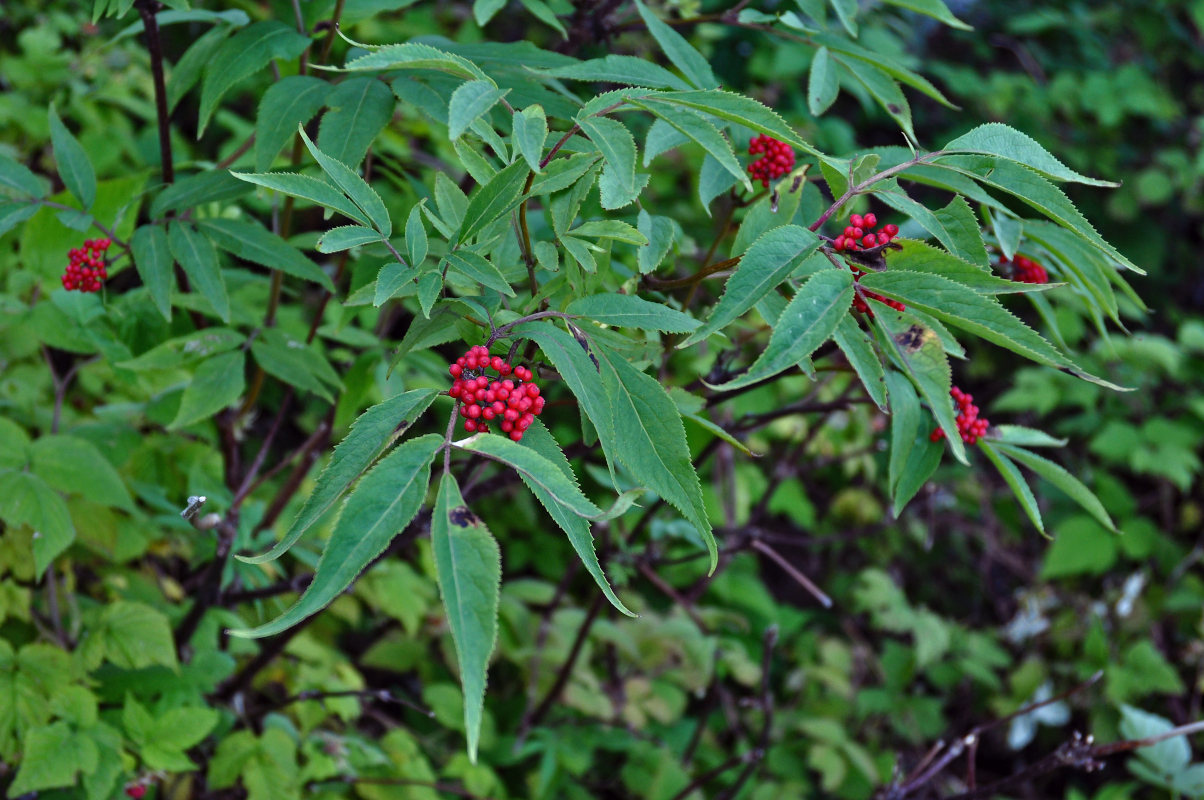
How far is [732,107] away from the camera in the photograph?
2.61 feet

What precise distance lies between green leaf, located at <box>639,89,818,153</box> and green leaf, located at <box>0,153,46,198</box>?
0.92m

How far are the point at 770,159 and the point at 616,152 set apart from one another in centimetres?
43

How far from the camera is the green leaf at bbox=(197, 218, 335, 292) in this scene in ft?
3.89

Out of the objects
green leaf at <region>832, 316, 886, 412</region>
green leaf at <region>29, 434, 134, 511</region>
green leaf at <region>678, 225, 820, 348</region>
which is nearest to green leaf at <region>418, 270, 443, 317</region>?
green leaf at <region>678, 225, 820, 348</region>

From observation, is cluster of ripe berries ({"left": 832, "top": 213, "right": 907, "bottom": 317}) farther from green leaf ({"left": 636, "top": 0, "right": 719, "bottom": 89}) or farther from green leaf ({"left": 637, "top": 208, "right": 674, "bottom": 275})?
green leaf ({"left": 636, "top": 0, "right": 719, "bottom": 89})

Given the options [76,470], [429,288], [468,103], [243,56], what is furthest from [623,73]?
[76,470]

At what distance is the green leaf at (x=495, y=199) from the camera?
792 millimetres

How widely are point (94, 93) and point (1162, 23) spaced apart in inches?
180

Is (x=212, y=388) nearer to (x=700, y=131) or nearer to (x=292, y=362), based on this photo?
(x=292, y=362)

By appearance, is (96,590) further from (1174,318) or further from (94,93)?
(1174,318)

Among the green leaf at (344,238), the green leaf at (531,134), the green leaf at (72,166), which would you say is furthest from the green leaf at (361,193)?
the green leaf at (72,166)

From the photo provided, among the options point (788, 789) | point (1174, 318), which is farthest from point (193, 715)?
point (1174, 318)

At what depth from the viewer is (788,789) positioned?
2258mm

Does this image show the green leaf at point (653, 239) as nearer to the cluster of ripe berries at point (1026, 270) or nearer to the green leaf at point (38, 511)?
the cluster of ripe berries at point (1026, 270)
